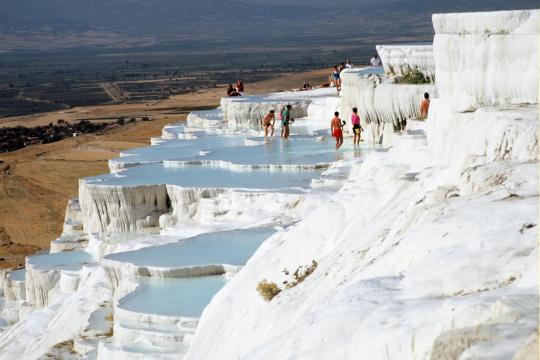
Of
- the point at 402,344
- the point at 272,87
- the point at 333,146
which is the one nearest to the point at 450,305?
the point at 402,344

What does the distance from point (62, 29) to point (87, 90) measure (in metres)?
107

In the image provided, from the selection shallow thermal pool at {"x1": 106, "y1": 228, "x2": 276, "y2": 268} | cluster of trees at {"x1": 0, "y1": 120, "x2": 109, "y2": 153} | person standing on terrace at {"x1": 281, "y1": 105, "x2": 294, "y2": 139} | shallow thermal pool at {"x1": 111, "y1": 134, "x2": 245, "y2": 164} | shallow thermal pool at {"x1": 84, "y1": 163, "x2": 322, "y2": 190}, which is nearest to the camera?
shallow thermal pool at {"x1": 106, "y1": 228, "x2": 276, "y2": 268}

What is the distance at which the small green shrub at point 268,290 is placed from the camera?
655 centimetres

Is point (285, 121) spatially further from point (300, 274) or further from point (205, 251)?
point (300, 274)

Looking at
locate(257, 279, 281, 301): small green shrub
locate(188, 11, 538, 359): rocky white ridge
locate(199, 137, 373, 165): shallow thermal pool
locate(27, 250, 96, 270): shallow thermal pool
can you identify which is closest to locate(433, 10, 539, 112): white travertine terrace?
locate(188, 11, 538, 359): rocky white ridge

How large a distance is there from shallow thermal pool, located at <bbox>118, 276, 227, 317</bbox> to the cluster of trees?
29.4m

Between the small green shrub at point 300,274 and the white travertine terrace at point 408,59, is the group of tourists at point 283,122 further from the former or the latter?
the small green shrub at point 300,274

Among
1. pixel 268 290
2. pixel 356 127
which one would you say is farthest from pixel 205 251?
pixel 356 127

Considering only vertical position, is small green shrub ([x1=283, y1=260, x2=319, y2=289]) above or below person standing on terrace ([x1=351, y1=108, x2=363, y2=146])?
above

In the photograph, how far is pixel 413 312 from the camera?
413 cm

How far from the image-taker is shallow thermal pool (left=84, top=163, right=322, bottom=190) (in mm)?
14760

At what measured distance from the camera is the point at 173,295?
32.9 ft

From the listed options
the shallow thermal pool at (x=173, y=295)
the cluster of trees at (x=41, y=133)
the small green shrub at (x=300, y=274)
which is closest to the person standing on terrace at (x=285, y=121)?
the shallow thermal pool at (x=173, y=295)

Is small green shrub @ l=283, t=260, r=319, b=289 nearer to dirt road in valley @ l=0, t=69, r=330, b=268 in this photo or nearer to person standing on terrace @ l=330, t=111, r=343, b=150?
person standing on terrace @ l=330, t=111, r=343, b=150
